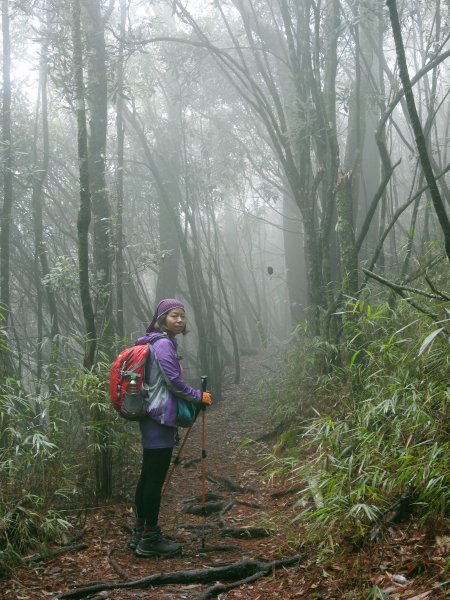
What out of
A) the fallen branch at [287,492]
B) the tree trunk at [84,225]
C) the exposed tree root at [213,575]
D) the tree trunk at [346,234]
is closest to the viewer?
the exposed tree root at [213,575]

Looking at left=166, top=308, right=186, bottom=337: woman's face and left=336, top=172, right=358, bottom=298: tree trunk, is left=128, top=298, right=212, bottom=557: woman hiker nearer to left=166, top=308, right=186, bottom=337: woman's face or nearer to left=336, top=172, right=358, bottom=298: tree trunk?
left=166, top=308, right=186, bottom=337: woman's face

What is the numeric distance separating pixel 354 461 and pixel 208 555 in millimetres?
1145

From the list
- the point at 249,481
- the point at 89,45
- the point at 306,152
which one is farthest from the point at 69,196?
A: the point at 249,481

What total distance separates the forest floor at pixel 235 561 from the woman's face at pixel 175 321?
1.40 meters

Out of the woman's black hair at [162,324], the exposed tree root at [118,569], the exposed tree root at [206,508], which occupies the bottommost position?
the exposed tree root at [206,508]

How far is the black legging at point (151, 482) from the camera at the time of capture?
4203 mm

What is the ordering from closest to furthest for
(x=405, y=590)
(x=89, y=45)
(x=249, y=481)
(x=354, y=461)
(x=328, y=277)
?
1. (x=405, y=590)
2. (x=354, y=461)
3. (x=249, y=481)
4. (x=328, y=277)
5. (x=89, y=45)

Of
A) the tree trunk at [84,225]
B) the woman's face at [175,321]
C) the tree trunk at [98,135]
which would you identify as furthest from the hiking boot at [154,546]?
the tree trunk at [98,135]

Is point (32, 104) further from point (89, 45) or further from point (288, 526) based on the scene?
point (288, 526)

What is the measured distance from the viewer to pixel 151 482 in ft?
13.9

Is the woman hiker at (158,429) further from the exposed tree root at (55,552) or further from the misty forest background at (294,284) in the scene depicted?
the misty forest background at (294,284)

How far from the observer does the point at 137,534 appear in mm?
4215

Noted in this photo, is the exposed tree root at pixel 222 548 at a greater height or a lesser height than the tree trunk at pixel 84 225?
lesser

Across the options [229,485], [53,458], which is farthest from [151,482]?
[229,485]
